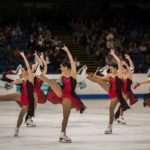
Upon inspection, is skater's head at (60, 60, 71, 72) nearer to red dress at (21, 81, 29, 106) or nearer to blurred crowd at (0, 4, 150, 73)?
red dress at (21, 81, 29, 106)

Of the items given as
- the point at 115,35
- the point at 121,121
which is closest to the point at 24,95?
the point at 121,121

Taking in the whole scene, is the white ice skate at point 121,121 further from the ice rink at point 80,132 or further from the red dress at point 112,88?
the red dress at point 112,88

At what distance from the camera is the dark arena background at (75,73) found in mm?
11617

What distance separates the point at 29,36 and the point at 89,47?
3.26 m

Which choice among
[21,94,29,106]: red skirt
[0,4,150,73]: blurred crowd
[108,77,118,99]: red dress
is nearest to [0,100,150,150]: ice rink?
[21,94,29,106]: red skirt

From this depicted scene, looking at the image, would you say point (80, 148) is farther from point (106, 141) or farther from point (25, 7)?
point (25, 7)

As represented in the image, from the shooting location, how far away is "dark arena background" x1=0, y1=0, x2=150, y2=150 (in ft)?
38.1

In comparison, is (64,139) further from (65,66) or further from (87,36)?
(87,36)

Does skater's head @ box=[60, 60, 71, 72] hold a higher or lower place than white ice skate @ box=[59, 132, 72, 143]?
higher

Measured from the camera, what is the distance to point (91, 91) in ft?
79.8

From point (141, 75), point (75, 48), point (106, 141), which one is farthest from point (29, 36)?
point (106, 141)

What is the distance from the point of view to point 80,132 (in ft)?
43.2

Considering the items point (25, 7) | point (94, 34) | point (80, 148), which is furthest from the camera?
point (25, 7)

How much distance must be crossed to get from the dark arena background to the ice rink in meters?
0.02
